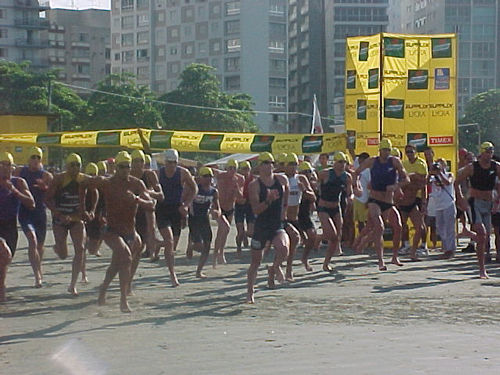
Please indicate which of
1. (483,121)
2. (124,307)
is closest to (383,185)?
(124,307)

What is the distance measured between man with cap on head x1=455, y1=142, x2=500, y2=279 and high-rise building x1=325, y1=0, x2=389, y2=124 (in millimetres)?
88897

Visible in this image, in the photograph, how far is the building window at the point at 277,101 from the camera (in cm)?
10188

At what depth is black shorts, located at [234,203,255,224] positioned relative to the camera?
669 inches

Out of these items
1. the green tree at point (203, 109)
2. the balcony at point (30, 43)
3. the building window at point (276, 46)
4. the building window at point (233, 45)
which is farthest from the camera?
the balcony at point (30, 43)

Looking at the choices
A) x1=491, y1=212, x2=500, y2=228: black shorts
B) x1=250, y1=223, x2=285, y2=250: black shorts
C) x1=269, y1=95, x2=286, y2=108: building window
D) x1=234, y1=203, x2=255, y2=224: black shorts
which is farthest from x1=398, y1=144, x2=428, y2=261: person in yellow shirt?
x1=269, y1=95, x2=286, y2=108: building window

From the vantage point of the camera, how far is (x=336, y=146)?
1967 centimetres

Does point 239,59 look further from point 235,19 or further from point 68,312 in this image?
point 68,312

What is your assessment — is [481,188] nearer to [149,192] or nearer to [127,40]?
[149,192]

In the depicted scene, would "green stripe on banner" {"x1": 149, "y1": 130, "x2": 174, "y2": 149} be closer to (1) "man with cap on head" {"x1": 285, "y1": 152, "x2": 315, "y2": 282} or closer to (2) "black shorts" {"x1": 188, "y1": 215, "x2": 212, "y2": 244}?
(2) "black shorts" {"x1": 188, "y1": 215, "x2": 212, "y2": 244}

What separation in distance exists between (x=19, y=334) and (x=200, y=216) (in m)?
5.60

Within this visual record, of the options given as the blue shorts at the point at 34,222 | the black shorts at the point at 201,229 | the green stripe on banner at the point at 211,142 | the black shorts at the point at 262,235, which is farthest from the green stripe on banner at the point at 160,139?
the black shorts at the point at 262,235

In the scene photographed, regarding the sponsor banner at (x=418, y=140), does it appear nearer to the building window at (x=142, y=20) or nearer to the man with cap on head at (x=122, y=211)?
the man with cap on head at (x=122, y=211)

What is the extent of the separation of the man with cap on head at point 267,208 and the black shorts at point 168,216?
227cm

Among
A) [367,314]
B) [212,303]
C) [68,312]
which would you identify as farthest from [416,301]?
[68,312]
